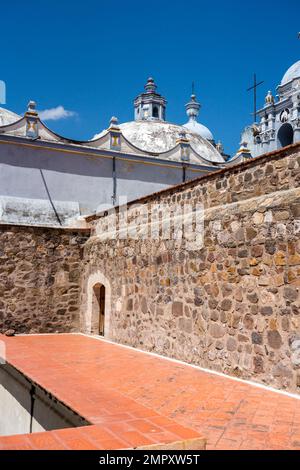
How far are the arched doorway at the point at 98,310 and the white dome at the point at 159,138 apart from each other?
360 inches

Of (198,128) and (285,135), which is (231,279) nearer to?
(285,135)

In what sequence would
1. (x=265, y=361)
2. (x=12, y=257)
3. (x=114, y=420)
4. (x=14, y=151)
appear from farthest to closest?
(x=14, y=151)
(x=12, y=257)
(x=265, y=361)
(x=114, y=420)

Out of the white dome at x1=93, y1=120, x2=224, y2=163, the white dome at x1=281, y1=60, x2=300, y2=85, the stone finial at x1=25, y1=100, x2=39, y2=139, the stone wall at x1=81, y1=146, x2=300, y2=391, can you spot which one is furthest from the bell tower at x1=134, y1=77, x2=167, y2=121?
the stone wall at x1=81, y1=146, x2=300, y2=391

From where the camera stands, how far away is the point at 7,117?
584 inches

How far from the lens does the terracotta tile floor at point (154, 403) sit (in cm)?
261

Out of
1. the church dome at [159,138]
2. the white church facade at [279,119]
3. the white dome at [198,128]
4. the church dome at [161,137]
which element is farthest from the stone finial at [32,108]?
the white dome at [198,128]

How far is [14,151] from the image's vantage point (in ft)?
42.3

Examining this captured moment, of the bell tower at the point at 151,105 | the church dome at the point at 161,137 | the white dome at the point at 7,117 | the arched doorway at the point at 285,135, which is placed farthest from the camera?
the bell tower at the point at 151,105

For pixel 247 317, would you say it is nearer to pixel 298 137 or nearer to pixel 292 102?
pixel 298 137

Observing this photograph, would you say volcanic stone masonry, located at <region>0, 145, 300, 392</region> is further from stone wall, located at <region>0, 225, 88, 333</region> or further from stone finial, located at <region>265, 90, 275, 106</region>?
stone finial, located at <region>265, 90, 275, 106</region>

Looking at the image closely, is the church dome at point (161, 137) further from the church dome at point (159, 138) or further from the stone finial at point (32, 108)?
the stone finial at point (32, 108)

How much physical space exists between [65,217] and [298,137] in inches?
553

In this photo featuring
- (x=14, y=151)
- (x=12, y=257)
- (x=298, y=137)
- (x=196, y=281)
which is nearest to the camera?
(x=196, y=281)
